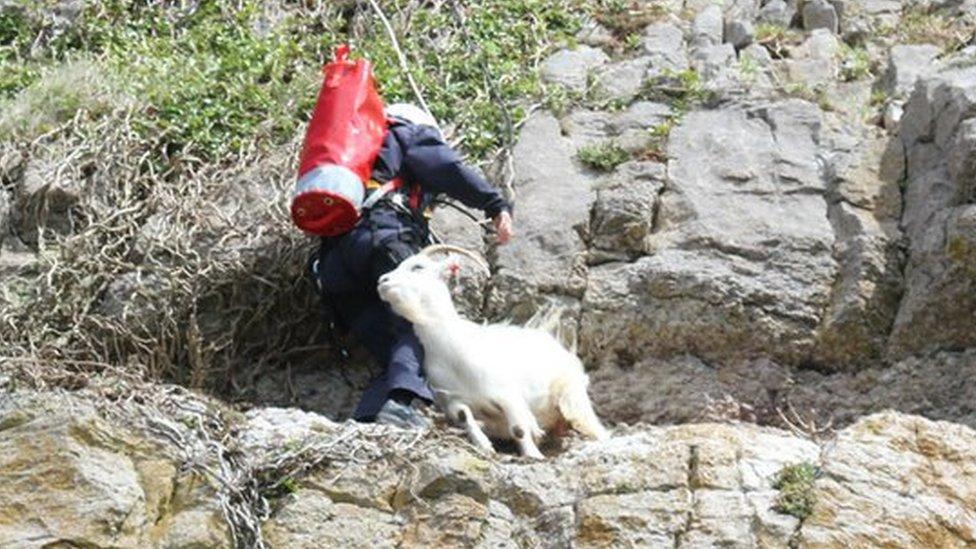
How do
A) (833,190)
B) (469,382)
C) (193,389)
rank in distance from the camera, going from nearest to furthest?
(469,382) < (193,389) < (833,190)

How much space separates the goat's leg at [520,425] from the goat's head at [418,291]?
0.52 m

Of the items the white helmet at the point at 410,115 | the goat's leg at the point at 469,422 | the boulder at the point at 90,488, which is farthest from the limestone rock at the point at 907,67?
the boulder at the point at 90,488

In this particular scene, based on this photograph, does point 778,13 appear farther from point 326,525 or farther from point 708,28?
point 326,525

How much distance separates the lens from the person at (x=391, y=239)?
35.3 ft

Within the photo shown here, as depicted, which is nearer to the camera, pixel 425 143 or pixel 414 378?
pixel 414 378

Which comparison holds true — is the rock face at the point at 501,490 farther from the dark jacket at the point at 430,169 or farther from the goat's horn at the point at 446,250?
the dark jacket at the point at 430,169

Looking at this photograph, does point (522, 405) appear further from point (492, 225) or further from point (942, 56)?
point (942, 56)

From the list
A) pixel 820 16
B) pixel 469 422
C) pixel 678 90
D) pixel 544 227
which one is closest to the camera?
pixel 469 422

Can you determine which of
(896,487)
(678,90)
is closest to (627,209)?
(678,90)

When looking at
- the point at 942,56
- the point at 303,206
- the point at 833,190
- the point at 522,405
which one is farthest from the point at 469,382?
the point at 942,56

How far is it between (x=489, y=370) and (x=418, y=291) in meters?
0.50

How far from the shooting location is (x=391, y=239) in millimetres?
10914

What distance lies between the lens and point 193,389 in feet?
36.8

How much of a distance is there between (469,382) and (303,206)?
1.25 meters
